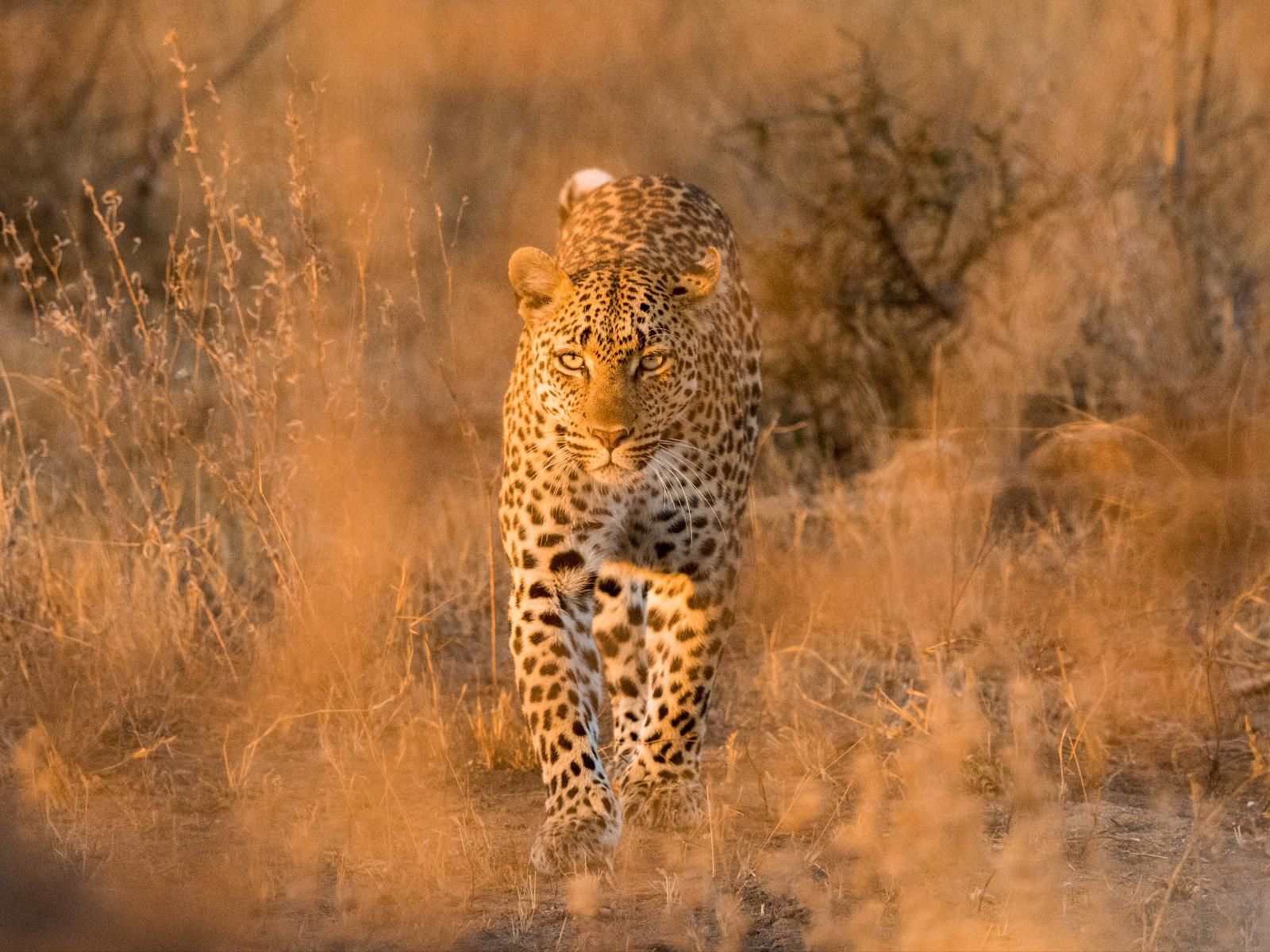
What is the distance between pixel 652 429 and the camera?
5312mm

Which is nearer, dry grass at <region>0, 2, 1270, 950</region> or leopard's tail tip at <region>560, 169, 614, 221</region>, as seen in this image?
dry grass at <region>0, 2, 1270, 950</region>

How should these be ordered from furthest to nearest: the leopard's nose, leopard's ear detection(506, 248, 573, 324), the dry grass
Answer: leopard's ear detection(506, 248, 573, 324) < the leopard's nose < the dry grass

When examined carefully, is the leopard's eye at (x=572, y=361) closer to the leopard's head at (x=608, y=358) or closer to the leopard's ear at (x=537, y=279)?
the leopard's head at (x=608, y=358)

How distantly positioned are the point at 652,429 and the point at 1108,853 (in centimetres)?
174

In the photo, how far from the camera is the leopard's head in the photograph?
205 inches

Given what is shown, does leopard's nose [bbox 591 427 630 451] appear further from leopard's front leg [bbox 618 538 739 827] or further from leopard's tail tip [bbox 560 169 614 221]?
leopard's tail tip [bbox 560 169 614 221]

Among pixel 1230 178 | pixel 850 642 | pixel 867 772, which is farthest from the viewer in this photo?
pixel 1230 178

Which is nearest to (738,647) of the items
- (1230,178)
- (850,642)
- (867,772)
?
(850,642)

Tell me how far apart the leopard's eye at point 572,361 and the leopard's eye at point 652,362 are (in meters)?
0.18

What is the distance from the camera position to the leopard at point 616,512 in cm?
524

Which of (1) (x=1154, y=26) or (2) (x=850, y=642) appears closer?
(2) (x=850, y=642)

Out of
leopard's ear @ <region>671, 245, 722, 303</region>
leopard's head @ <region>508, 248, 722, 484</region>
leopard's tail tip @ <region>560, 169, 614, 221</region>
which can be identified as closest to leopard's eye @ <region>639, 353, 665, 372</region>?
leopard's head @ <region>508, 248, 722, 484</region>

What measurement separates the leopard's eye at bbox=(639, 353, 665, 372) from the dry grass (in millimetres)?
822

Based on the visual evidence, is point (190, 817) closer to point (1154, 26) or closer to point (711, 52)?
point (1154, 26)
